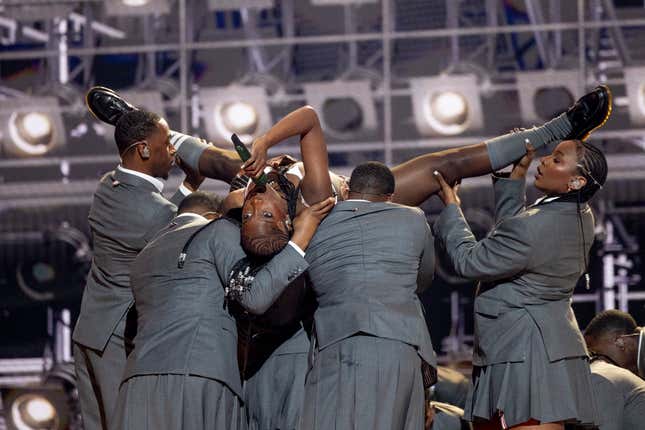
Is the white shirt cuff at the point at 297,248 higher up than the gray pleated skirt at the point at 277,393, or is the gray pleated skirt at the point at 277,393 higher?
the white shirt cuff at the point at 297,248

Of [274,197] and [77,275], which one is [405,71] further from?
[274,197]

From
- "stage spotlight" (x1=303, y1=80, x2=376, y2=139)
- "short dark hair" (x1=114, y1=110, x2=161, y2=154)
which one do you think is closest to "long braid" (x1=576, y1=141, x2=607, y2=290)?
"short dark hair" (x1=114, y1=110, x2=161, y2=154)

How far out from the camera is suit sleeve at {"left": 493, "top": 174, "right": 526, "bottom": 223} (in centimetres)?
441

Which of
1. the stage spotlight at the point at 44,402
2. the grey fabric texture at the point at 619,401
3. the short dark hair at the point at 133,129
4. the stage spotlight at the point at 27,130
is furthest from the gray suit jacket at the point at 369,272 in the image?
the stage spotlight at the point at 27,130

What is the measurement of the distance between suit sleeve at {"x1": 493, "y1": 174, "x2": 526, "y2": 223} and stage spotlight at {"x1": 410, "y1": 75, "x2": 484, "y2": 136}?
2.97 metres

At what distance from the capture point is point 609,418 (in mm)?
4641

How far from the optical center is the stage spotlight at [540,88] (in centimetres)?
732

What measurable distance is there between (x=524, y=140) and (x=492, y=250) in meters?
0.53

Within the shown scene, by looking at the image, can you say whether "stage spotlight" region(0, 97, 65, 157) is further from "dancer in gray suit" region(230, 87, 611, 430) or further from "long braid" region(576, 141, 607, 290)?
"long braid" region(576, 141, 607, 290)

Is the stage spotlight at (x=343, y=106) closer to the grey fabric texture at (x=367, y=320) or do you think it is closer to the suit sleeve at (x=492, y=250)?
the suit sleeve at (x=492, y=250)

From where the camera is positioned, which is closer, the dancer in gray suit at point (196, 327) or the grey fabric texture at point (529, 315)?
the dancer in gray suit at point (196, 327)

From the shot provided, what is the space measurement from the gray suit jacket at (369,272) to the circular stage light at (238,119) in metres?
3.81

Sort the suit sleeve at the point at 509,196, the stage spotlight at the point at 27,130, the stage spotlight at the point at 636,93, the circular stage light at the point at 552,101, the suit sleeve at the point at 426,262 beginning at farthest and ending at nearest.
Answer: the stage spotlight at the point at 27,130 → the circular stage light at the point at 552,101 → the stage spotlight at the point at 636,93 → the suit sleeve at the point at 509,196 → the suit sleeve at the point at 426,262

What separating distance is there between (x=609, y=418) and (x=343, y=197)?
4.33 feet
